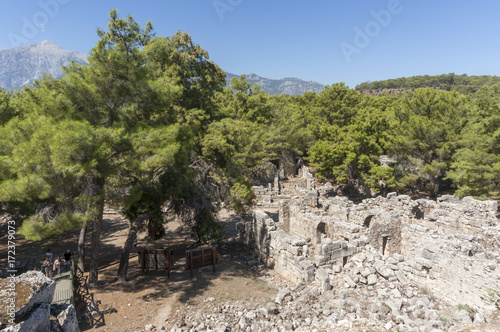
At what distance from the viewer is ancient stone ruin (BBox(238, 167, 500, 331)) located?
7750 millimetres

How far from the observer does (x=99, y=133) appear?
8.38 metres

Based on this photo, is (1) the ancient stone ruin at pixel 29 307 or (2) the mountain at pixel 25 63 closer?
(1) the ancient stone ruin at pixel 29 307

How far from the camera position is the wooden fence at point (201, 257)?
11469 millimetres

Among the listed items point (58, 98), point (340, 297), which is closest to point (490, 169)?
point (340, 297)

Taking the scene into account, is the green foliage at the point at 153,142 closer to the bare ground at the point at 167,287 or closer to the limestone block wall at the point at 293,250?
the limestone block wall at the point at 293,250

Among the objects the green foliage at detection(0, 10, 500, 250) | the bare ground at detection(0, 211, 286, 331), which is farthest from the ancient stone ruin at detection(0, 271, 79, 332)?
the bare ground at detection(0, 211, 286, 331)

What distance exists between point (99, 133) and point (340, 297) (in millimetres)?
9380

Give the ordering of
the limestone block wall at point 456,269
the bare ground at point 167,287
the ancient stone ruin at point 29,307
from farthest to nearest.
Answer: the bare ground at point 167,287 < the limestone block wall at point 456,269 < the ancient stone ruin at point 29,307

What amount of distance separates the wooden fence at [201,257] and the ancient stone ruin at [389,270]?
2533 millimetres

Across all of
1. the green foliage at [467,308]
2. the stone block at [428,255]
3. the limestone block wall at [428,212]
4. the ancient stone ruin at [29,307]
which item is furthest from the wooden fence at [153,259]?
the limestone block wall at [428,212]

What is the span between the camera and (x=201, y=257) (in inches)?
463

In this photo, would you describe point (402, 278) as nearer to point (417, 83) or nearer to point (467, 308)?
point (467, 308)

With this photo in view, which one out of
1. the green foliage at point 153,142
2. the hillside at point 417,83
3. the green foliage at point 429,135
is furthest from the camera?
the hillside at point 417,83

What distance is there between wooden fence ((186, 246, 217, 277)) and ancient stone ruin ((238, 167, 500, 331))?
2533 mm
